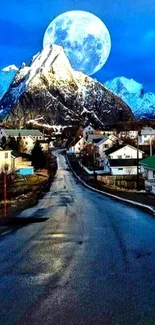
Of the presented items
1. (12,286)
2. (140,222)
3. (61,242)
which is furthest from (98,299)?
(140,222)

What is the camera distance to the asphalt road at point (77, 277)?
6.96m

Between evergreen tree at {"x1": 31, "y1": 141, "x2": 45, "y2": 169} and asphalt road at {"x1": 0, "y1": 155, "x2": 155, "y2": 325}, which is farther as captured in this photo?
evergreen tree at {"x1": 31, "y1": 141, "x2": 45, "y2": 169}

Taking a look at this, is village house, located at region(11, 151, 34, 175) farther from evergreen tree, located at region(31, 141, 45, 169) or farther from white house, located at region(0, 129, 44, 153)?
white house, located at region(0, 129, 44, 153)

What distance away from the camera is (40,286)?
8562 mm

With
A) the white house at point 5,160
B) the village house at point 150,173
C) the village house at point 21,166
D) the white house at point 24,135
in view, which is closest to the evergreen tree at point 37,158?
the village house at point 21,166

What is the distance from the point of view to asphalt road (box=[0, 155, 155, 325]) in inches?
274

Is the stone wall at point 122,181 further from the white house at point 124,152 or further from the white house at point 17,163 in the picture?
the white house at point 124,152

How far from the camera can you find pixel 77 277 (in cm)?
934

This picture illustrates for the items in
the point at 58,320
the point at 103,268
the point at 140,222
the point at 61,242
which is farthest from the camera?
the point at 140,222

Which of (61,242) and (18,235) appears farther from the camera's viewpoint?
(18,235)

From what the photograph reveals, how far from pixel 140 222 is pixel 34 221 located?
4897 millimetres

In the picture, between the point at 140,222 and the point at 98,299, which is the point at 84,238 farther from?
the point at 98,299

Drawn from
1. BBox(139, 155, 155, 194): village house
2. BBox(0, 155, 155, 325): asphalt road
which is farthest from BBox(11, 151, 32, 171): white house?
BBox(0, 155, 155, 325): asphalt road

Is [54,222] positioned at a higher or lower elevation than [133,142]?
lower
